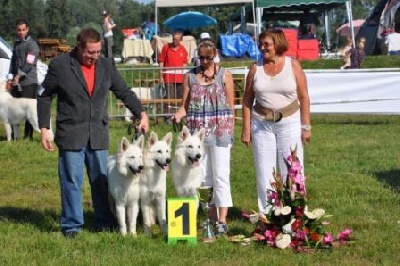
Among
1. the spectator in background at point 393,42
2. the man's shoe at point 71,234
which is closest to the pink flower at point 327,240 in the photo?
the man's shoe at point 71,234

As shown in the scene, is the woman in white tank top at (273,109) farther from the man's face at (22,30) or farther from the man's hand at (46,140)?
the man's face at (22,30)

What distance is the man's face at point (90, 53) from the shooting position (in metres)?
5.43

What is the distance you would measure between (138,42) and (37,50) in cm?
1510

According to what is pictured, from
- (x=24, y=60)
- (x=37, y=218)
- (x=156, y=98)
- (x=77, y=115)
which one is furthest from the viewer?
(x=156, y=98)

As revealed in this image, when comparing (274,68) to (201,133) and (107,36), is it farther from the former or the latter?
(107,36)

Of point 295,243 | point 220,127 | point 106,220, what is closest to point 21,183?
point 106,220

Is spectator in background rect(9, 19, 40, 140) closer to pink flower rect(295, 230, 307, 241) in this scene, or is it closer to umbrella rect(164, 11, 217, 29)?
pink flower rect(295, 230, 307, 241)

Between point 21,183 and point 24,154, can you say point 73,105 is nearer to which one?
point 21,183

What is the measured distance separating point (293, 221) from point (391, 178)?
329 centimetres

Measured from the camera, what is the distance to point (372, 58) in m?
20.0

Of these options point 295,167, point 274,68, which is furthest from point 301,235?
point 274,68

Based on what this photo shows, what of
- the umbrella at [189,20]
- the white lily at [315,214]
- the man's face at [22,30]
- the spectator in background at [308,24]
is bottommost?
the white lily at [315,214]

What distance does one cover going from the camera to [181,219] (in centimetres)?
552

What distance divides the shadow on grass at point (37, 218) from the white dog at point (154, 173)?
67cm
